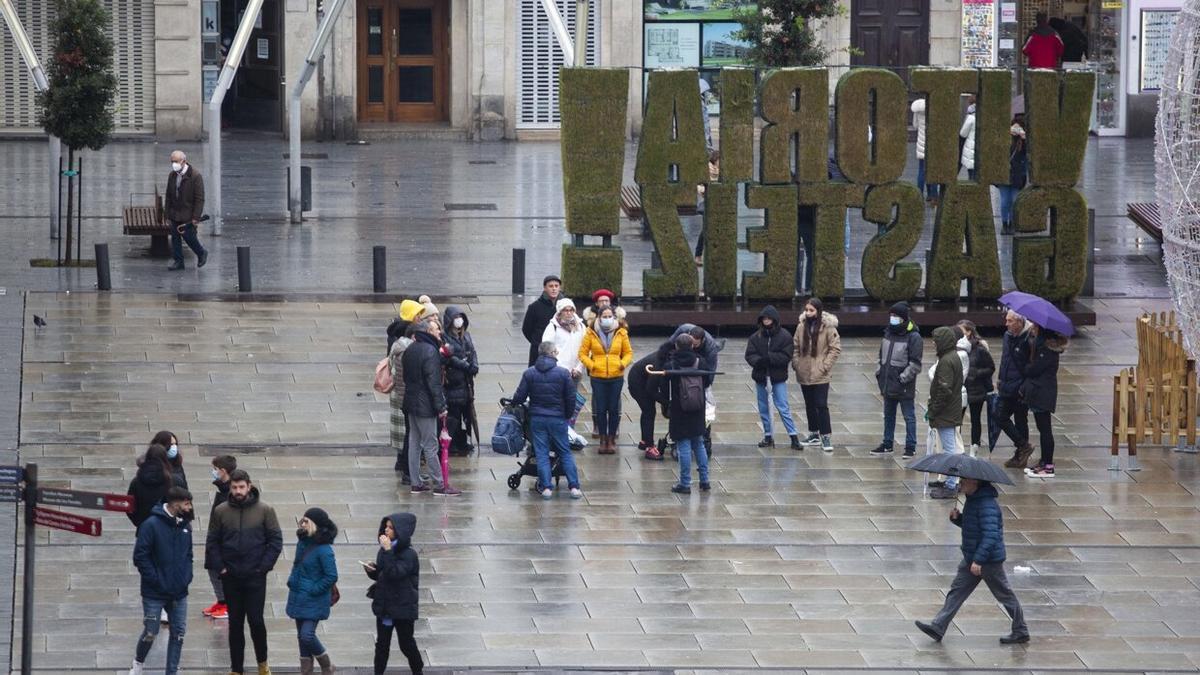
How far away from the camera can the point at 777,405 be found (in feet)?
59.8

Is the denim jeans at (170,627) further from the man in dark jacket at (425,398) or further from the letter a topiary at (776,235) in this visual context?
the letter a topiary at (776,235)

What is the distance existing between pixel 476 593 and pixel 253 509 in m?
2.33

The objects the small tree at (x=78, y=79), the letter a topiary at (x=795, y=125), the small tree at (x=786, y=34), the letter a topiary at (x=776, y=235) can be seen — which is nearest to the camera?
the letter a topiary at (x=795, y=125)

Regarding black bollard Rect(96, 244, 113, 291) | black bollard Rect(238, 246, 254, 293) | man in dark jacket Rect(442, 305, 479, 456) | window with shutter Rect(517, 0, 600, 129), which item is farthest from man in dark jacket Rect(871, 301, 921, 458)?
window with shutter Rect(517, 0, 600, 129)

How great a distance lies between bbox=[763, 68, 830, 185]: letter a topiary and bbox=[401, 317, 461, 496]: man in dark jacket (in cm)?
725

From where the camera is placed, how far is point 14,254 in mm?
26344

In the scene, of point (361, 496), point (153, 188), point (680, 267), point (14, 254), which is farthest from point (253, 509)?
point (153, 188)

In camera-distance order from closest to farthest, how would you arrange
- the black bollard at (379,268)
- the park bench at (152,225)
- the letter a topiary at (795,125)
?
the letter a topiary at (795,125) → the black bollard at (379,268) → the park bench at (152,225)

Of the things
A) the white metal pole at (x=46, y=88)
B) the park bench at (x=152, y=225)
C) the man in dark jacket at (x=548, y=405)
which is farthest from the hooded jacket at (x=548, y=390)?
the white metal pole at (x=46, y=88)

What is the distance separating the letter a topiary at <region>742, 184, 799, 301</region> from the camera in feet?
75.7

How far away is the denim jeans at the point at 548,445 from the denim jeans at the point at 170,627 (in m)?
4.63

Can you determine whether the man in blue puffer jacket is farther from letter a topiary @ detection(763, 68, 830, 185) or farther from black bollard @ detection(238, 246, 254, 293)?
black bollard @ detection(238, 246, 254, 293)

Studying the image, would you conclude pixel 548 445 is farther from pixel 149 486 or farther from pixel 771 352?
pixel 149 486

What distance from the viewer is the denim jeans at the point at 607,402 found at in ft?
58.9
